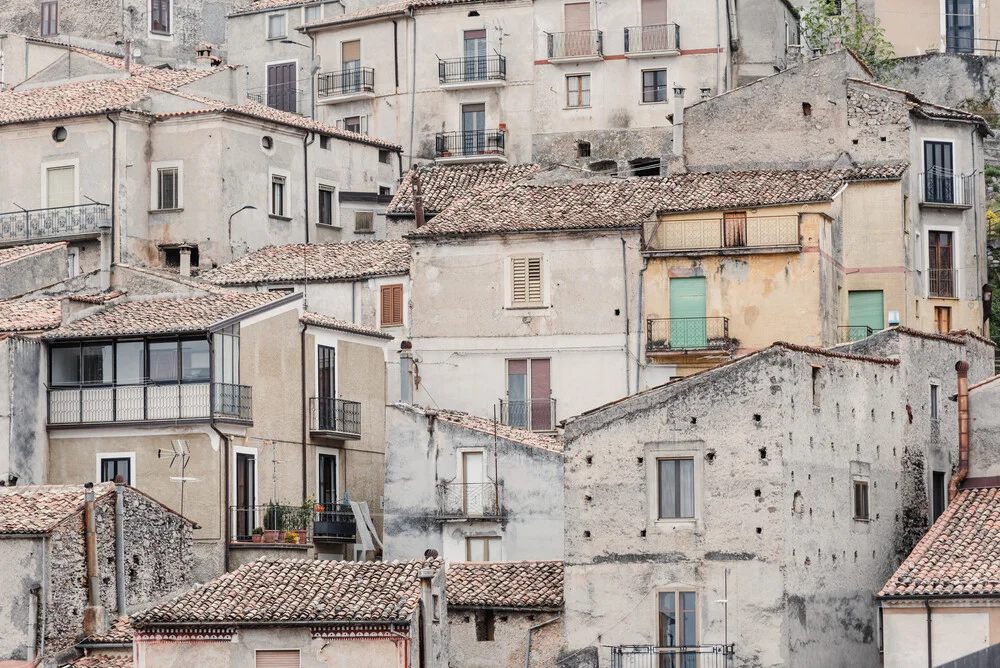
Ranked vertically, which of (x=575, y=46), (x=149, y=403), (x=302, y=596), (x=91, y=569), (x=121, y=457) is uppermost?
(x=575, y=46)

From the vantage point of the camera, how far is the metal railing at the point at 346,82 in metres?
74.6

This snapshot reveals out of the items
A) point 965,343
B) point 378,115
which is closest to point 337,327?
point 965,343

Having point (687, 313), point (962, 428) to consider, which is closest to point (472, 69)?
point (687, 313)

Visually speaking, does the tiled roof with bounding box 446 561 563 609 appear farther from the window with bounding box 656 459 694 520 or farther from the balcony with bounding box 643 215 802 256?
the balcony with bounding box 643 215 802 256

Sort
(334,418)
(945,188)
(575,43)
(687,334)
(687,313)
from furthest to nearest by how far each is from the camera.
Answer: (575,43) → (945,188) → (687,313) → (687,334) → (334,418)

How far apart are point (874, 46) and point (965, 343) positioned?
31.7 m

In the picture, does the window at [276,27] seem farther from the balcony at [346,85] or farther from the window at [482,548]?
the window at [482,548]

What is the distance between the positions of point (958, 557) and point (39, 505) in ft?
59.4

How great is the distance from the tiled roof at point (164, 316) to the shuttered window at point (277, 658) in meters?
10.7

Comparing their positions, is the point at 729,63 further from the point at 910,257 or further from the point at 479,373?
the point at 479,373

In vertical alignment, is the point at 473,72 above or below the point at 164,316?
above

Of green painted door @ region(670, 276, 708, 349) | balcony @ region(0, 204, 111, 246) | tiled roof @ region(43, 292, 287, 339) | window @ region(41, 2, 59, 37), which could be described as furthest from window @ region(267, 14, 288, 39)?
tiled roof @ region(43, 292, 287, 339)

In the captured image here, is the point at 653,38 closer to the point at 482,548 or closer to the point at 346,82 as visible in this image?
the point at 346,82

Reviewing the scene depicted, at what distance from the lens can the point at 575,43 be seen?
2817 inches
